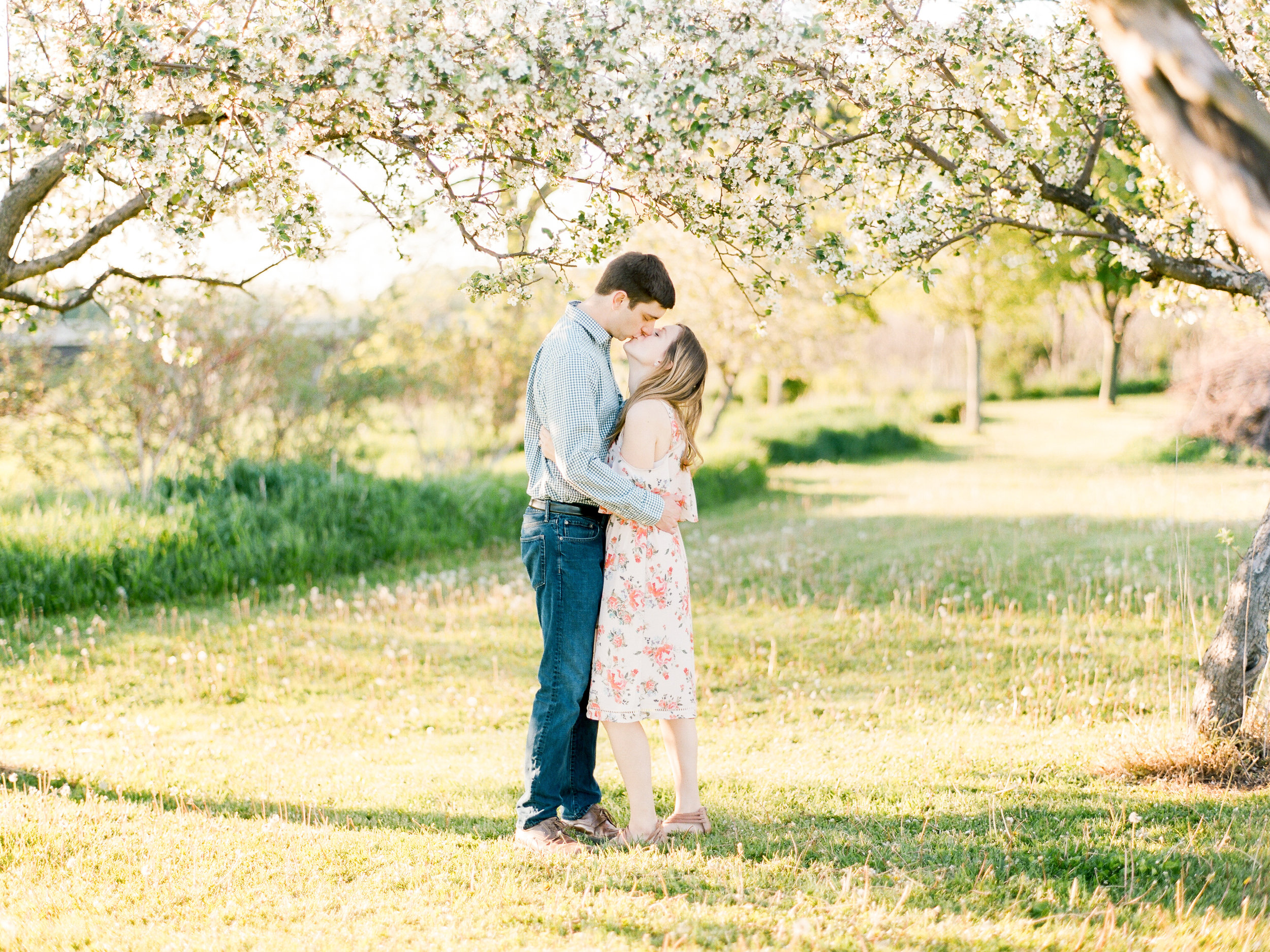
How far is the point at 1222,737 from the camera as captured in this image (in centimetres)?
446

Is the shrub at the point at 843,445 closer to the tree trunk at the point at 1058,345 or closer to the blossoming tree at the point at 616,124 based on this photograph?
the blossoming tree at the point at 616,124

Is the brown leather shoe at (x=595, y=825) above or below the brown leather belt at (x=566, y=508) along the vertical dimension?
below

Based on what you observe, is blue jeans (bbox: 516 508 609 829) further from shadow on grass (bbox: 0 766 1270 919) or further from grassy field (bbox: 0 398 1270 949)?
shadow on grass (bbox: 0 766 1270 919)

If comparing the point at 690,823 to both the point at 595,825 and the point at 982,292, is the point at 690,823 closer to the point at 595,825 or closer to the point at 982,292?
the point at 595,825

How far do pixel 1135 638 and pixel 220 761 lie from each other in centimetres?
591

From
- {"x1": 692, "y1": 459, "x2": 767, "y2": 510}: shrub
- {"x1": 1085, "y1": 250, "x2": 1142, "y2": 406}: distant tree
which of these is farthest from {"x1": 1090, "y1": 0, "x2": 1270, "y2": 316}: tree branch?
{"x1": 1085, "y1": 250, "x2": 1142, "y2": 406}: distant tree

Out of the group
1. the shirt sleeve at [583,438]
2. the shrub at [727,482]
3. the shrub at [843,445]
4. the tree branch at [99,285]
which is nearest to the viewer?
the shirt sleeve at [583,438]

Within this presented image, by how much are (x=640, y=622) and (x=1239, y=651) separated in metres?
2.59

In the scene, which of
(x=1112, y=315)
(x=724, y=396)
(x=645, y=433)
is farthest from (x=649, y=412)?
(x=1112, y=315)

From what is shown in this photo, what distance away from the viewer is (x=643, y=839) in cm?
391

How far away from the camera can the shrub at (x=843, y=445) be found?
20609 millimetres

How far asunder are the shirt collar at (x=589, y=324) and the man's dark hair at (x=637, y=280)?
10cm

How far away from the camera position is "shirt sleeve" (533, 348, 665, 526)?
3.64 meters

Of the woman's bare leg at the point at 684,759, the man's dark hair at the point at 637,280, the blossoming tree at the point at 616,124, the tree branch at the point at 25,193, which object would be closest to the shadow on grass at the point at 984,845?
the woman's bare leg at the point at 684,759
